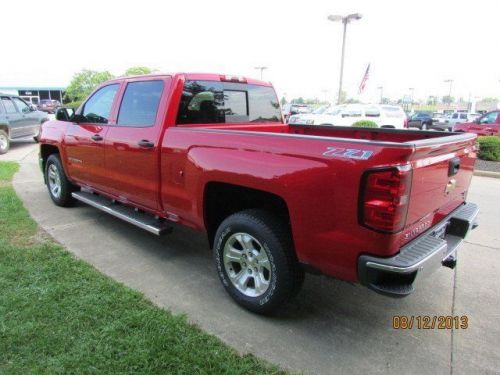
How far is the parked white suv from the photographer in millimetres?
17500

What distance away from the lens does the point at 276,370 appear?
8.29 ft

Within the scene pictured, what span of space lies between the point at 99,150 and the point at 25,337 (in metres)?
2.45

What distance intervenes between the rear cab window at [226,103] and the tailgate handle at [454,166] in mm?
2296

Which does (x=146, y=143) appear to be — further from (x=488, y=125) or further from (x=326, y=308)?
(x=488, y=125)

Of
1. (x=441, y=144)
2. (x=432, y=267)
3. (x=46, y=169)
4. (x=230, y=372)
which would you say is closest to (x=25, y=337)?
(x=230, y=372)

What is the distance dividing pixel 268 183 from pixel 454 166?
1396 mm

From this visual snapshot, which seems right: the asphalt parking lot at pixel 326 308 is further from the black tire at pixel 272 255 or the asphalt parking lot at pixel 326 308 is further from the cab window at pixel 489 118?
the cab window at pixel 489 118

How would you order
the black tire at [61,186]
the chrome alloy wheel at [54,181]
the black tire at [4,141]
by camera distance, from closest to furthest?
the black tire at [61,186], the chrome alloy wheel at [54,181], the black tire at [4,141]

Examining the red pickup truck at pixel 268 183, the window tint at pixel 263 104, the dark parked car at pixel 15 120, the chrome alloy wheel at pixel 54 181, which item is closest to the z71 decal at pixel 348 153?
the red pickup truck at pixel 268 183

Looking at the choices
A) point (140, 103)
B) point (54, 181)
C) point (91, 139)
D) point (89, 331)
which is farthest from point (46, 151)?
point (89, 331)

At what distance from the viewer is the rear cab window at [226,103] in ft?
12.9

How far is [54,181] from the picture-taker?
241 inches
